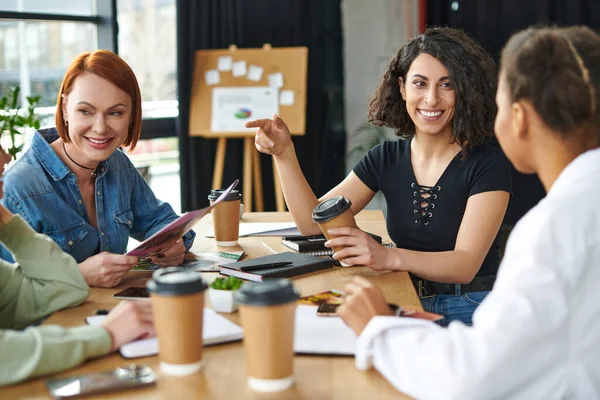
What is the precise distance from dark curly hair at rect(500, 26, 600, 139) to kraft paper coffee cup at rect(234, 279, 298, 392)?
0.49m

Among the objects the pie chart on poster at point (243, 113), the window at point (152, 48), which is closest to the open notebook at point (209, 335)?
the pie chart on poster at point (243, 113)

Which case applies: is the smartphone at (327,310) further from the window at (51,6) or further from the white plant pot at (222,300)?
the window at (51,6)

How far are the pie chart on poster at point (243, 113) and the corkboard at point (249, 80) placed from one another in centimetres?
11

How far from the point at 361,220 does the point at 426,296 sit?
621 millimetres

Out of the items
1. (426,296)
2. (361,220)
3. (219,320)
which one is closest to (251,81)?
(361,220)

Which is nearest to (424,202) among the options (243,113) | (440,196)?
(440,196)

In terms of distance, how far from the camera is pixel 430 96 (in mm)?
2229

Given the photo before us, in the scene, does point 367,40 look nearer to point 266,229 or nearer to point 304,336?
point 266,229

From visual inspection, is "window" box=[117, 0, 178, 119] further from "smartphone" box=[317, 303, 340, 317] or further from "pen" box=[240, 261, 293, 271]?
"smartphone" box=[317, 303, 340, 317]

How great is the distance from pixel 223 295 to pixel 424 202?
3.10 feet

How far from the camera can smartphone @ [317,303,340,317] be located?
1458mm

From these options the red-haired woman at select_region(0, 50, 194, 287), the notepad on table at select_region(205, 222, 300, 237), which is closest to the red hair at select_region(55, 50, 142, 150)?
the red-haired woman at select_region(0, 50, 194, 287)

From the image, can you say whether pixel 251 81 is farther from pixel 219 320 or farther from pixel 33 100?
pixel 219 320

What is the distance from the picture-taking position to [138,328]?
1316 mm
